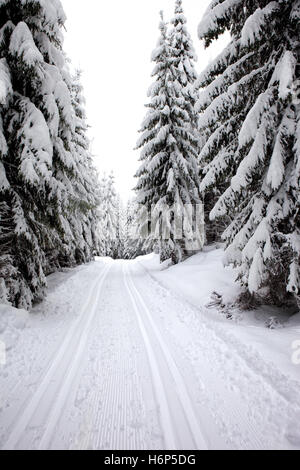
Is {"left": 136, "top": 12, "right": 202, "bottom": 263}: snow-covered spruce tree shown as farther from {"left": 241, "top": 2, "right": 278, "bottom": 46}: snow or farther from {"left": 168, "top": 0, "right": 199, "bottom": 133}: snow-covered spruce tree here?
{"left": 241, "top": 2, "right": 278, "bottom": 46}: snow

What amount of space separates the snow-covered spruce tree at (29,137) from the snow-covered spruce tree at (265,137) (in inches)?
193

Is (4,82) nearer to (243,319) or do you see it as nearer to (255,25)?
(255,25)

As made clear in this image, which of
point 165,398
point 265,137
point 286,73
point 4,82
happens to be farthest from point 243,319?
point 4,82

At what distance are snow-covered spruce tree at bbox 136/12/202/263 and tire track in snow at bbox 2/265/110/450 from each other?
975 cm

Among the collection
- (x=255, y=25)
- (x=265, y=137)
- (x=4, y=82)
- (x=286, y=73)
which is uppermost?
(x=255, y=25)

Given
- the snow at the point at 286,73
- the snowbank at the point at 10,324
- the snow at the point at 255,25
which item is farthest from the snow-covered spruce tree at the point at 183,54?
the snowbank at the point at 10,324

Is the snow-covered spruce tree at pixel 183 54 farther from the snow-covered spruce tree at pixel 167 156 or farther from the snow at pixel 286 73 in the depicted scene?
the snow at pixel 286 73

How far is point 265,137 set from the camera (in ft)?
19.4

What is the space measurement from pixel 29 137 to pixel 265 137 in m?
6.50

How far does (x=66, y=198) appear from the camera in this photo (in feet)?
Result: 27.1

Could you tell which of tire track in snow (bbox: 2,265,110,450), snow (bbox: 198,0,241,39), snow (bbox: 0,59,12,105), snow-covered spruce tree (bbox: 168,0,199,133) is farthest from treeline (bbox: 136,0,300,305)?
snow-covered spruce tree (bbox: 168,0,199,133)

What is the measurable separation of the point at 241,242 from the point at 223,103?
4352 mm
